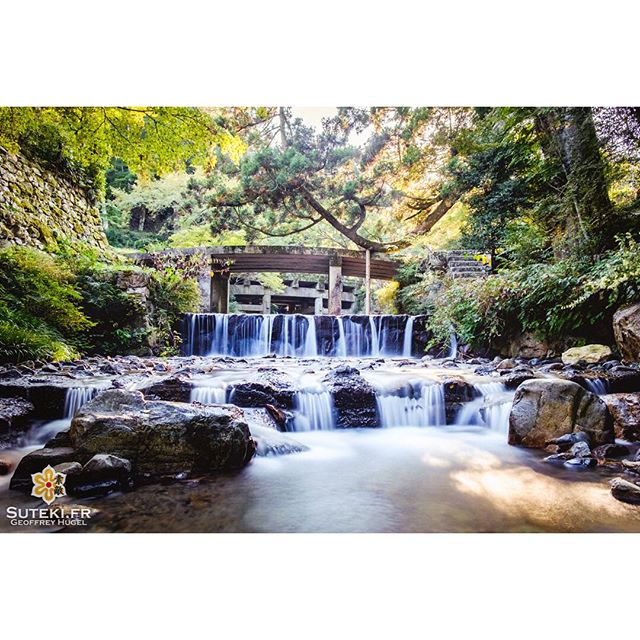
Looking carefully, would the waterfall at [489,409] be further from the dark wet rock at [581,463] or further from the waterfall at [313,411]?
the waterfall at [313,411]

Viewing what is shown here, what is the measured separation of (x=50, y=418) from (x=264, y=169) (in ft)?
8.23

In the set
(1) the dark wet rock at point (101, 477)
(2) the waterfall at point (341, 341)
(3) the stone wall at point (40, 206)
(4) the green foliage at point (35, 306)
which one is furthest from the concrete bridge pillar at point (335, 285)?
(1) the dark wet rock at point (101, 477)

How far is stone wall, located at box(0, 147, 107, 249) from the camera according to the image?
2.84 m

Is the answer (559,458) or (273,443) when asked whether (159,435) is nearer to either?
(273,443)

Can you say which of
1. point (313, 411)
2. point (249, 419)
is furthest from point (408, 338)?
point (249, 419)

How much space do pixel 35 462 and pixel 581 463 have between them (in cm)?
313

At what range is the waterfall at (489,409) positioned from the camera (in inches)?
119

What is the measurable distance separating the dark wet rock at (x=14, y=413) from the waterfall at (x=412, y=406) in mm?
2568

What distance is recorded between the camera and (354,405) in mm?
3225

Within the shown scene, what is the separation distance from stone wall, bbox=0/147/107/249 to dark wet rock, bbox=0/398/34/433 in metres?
1.14

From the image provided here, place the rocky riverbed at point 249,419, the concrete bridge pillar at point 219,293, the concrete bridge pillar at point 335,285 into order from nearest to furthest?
the rocky riverbed at point 249,419 → the concrete bridge pillar at point 335,285 → the concrete bridge pillar at point 219,293

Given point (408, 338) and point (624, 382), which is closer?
point (624, 382)

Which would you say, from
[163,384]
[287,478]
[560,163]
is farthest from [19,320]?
[560,163]

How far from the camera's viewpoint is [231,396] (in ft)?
10.3
